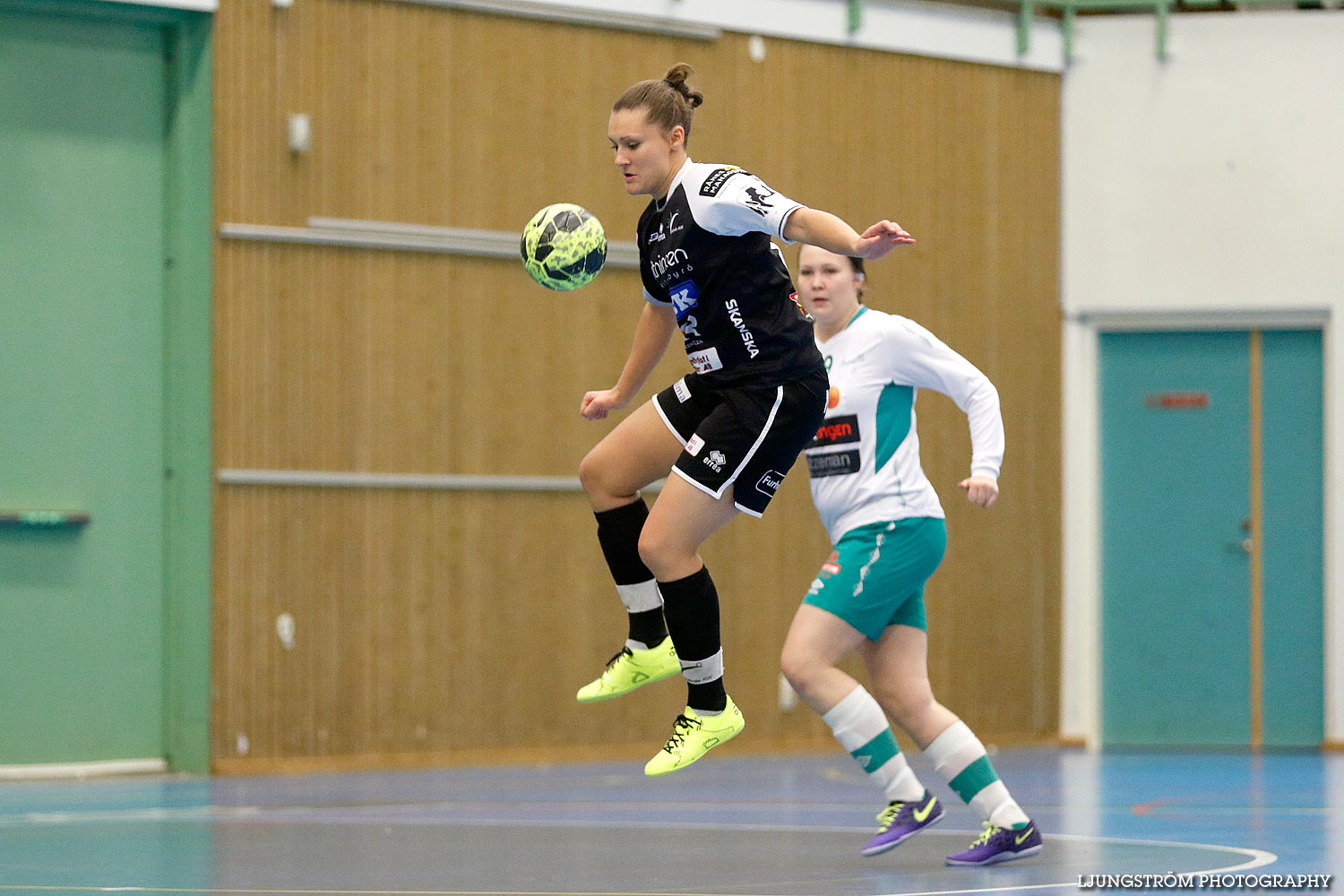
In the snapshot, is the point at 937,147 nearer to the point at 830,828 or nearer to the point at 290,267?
the point at 290,267

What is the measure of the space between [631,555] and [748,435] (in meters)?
0.62

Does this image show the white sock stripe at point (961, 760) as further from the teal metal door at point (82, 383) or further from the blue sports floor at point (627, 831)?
the teal metal door at point (82, 383)

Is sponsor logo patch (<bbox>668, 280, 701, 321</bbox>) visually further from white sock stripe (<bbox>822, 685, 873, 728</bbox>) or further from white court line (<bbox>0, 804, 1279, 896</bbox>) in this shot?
white court line (<bbox>0, 804, 1279, 896</bbox>)

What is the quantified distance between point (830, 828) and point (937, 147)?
6714 millimetres

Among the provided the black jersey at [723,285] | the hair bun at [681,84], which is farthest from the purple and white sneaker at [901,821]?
the hair bun at [681,84]

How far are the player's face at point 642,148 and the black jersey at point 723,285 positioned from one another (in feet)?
0.21

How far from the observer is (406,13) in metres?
11.2

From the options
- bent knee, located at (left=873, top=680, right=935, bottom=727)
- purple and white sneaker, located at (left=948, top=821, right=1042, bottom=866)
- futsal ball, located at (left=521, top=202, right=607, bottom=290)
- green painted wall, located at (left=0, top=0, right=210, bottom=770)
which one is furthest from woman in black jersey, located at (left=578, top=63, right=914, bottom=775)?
green painted wall, located at (left=0, top=0, right=210, bottom=770)

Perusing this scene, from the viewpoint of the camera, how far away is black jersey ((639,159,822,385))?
5180mm

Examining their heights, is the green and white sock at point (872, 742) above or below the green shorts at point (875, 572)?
below

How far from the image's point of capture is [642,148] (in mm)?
5242

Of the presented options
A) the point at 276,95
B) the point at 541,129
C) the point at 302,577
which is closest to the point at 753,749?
the point at 302,577

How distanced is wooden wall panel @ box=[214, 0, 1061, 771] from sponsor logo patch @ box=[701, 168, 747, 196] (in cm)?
606

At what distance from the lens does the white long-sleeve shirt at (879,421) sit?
665 cm
